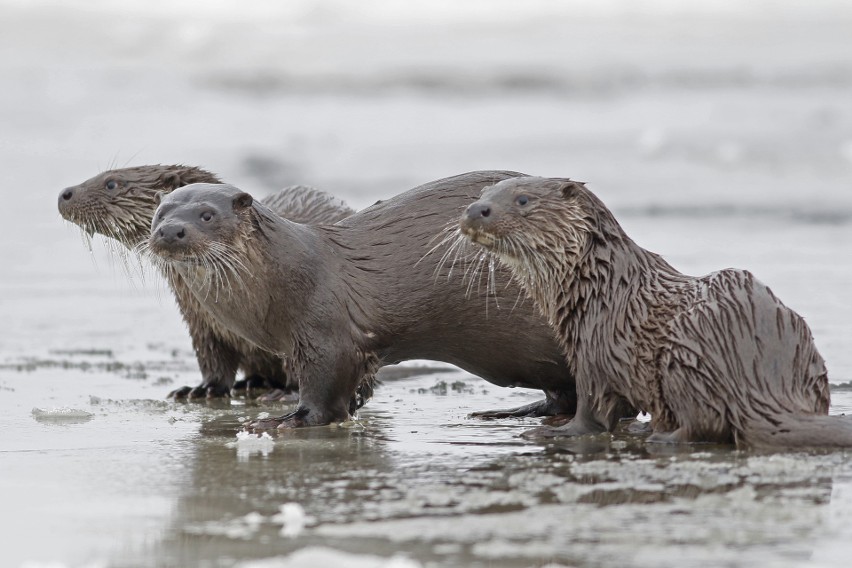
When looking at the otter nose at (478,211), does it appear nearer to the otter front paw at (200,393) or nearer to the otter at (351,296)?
the otter at (351,296)

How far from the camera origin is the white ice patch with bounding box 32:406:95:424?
5441mm

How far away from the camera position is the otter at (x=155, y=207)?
6531 mm

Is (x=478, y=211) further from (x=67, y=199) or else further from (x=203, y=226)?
(x=67, y=199)

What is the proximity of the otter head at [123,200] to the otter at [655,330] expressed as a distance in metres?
2.20

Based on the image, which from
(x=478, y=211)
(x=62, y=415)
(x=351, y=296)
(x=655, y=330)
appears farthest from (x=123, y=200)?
(x=655, y=330)

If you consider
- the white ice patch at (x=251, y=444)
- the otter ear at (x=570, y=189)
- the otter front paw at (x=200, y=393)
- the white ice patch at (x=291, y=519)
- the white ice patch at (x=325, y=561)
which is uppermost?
the otter ear at (x=570, y=189)

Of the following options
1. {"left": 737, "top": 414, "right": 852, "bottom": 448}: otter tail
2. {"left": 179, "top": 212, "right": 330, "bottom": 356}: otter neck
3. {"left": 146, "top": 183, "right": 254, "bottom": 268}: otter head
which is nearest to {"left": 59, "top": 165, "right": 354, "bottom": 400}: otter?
{"left": 179, "top": 212, "right": 330, "bottom": 356}: otter neck

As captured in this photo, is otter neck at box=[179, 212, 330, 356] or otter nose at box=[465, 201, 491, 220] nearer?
otter nose at box=[465, 201, 491, 220]

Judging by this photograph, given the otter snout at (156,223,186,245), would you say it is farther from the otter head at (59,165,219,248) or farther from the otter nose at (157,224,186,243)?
the otter head at (59,165,219,248)

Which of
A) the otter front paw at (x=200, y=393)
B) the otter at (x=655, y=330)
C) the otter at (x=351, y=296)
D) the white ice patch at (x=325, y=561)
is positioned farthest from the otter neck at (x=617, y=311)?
the otter front paw at (x=200, y=393)

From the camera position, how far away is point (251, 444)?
471 centimetres

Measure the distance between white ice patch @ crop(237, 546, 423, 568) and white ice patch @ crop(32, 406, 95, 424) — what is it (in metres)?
2.72

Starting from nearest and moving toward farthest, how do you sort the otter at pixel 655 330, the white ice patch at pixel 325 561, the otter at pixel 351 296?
the white ice patch at pixel 325 561 → the otter at pixel 655 330 → the otter at pixel 351 296

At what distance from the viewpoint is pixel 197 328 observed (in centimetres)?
673
